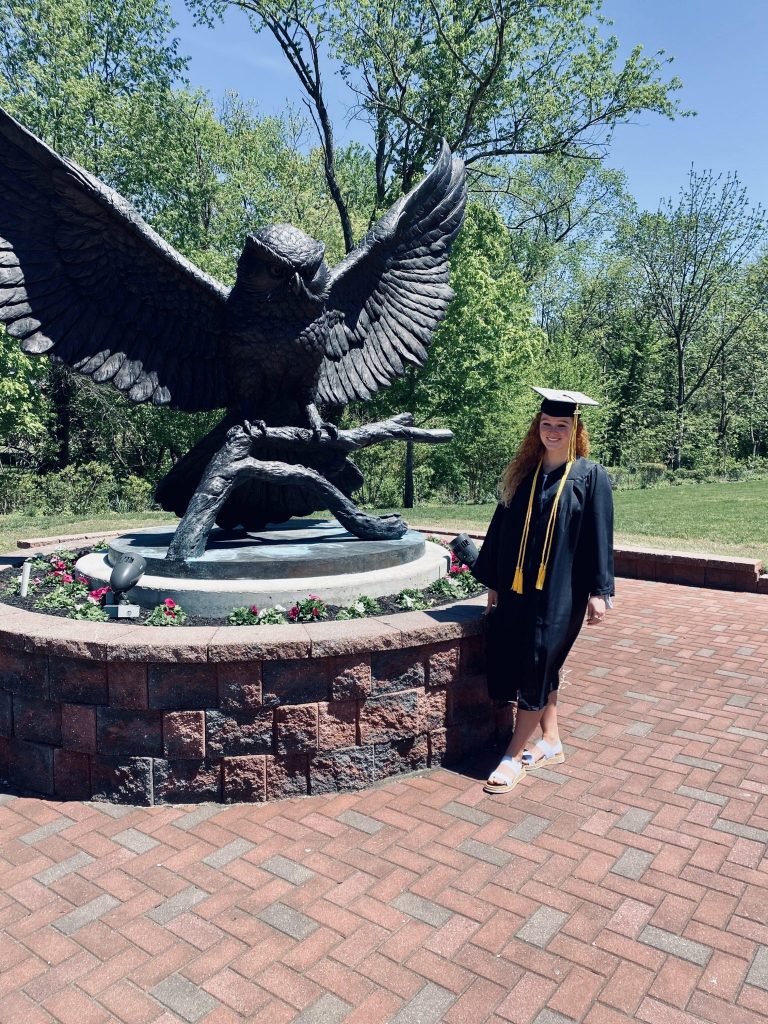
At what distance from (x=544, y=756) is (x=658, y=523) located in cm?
854

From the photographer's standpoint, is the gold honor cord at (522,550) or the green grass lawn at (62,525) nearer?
the gold honor cord at (522,550)

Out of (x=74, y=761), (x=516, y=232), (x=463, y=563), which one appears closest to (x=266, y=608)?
(x=74, y=761)

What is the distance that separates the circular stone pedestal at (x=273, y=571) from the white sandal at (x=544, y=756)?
1263 mm

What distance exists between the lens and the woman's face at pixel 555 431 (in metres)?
3.47

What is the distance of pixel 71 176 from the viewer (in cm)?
406

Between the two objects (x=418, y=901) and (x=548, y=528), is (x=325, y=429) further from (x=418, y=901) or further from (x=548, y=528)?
(x=418, y=901)

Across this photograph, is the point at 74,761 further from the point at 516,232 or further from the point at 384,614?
the point at 516,232

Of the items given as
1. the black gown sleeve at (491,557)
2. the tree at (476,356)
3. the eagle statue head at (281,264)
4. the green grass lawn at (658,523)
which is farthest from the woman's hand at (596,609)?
the tree at (476,356)

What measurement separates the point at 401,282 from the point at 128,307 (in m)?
1.96

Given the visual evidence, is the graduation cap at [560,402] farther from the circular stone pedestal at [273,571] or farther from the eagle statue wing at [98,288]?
the eagle statue wing at [98,288]

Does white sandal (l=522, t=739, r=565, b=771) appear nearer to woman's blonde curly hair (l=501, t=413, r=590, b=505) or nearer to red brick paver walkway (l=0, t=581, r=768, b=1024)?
red brick paver walkway (l=0, t=581, r=768, b=1024)

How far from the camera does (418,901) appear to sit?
2670 mm

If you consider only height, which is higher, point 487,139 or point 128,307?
point 487,139

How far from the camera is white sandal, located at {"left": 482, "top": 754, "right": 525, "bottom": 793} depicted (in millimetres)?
3471
